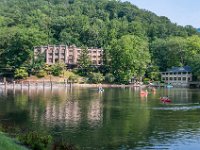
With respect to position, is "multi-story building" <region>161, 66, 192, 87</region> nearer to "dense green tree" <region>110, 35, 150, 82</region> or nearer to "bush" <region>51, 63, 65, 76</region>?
"dense green tree" <region>110, 35, 150, 82</region>

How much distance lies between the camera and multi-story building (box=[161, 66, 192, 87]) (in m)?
148

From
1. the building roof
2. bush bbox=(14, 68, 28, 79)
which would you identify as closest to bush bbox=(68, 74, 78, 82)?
bush bbox=(14, 68, 28, 79)

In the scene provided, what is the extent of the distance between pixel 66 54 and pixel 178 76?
44195 mm

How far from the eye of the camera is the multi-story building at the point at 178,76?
486 feet

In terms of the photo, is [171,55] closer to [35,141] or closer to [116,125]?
[116,125]

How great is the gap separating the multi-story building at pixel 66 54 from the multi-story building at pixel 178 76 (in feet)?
83.7

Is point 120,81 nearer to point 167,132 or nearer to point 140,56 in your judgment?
point 140,56

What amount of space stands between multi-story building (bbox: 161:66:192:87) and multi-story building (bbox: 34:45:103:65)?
2551 cm

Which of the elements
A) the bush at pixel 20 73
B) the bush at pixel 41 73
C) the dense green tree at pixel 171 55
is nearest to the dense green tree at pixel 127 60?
the dense green tree at pixel 171 55

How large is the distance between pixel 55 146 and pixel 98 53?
141 meters

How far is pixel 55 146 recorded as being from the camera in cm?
2761

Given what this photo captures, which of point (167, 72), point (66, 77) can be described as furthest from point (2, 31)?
point (167, 72)

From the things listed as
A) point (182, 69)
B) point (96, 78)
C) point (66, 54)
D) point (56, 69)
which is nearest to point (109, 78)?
point (96, 78)

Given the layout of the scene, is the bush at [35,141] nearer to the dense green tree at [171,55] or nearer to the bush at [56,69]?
the bush at [56,69]
